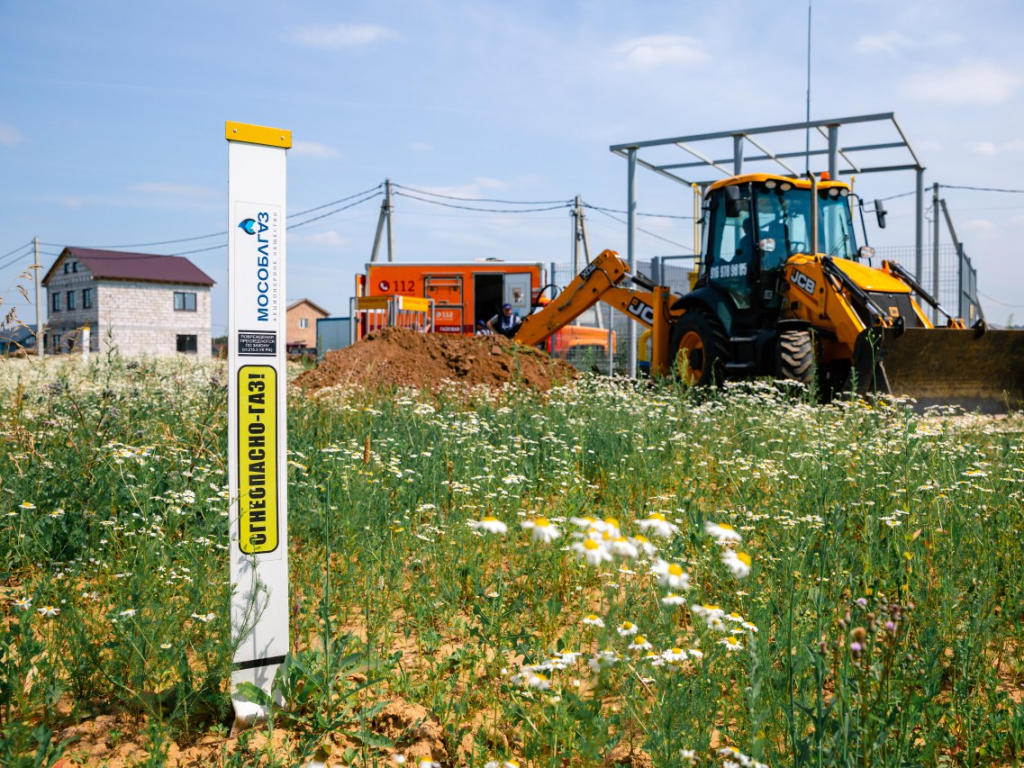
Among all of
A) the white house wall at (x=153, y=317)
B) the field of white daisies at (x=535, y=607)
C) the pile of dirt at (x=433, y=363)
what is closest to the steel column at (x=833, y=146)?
the pile of dirt at (x=433, y=363)

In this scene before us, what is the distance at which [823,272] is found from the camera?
9.80m

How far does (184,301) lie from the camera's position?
52.7 meters

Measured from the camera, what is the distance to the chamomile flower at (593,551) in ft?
5.58

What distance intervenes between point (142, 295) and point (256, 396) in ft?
177

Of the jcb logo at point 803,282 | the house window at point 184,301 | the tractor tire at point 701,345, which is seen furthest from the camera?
→ the house window at point 184,301

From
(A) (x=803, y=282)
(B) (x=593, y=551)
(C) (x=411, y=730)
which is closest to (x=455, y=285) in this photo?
(A) (x=803, y=282)

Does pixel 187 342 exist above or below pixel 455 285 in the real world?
below

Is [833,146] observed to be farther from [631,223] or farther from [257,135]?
[257,135]

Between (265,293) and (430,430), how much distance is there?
4.03 meters

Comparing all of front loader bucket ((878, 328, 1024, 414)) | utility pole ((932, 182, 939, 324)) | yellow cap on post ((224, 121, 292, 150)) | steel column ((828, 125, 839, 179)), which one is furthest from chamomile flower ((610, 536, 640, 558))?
utility pole ((932, 182, 939, 324))

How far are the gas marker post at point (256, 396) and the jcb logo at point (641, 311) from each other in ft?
34.5

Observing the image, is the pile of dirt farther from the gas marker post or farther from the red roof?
the red roof

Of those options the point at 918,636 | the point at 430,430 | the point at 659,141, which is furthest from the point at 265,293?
the point at 659,141

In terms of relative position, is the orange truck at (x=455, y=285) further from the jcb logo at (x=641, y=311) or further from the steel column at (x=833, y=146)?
the steel column at (x=833, y=146)
